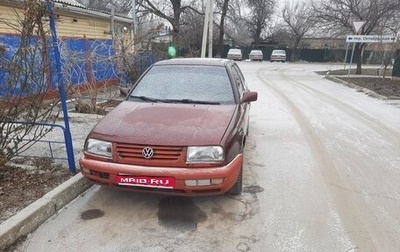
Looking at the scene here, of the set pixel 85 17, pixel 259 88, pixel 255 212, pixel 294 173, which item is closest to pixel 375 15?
pixel 259 88

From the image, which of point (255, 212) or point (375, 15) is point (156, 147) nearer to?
point (255, 212)

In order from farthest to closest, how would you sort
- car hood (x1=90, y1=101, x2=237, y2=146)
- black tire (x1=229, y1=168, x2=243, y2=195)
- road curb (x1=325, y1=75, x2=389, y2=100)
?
road curb (x1=325, y1=75, x2=389, y2=100) → black tire (x1=229, y1=168, x2=243, y2=195) → car hood (x1=90, y1=101, x2=237, y2=146)

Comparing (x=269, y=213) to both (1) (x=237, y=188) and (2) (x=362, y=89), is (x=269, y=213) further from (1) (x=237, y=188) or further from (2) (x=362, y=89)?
(2) (x=362, y=89)

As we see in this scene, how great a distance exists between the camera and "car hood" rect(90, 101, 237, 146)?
3.25 meters

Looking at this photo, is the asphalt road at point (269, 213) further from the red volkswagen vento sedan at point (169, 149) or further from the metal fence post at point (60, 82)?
the metal fence post at point (60, 82)

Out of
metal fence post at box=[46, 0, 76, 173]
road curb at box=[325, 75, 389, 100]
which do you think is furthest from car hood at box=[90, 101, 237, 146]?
road curb at box=[325, 75, 389, 100]

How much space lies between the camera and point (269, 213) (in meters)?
3.50

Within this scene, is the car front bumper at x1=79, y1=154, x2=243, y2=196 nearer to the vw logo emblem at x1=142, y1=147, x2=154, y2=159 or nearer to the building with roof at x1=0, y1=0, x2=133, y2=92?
the vw logo emblem at x1=142, y1=147, x2=154, y2=159

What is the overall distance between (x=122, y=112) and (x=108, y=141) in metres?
0.66

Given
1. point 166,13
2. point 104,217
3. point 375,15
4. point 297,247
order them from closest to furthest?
point 297,247, point 104,217, point 375,15, point 166,13

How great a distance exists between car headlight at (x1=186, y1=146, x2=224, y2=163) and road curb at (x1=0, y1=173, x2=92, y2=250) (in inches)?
60.7

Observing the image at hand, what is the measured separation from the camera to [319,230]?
3.20 m

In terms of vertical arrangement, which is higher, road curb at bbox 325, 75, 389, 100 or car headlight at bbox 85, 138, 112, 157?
car headlight at bbox 85, 138, 112, 157

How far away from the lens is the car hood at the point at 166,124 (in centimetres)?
325
